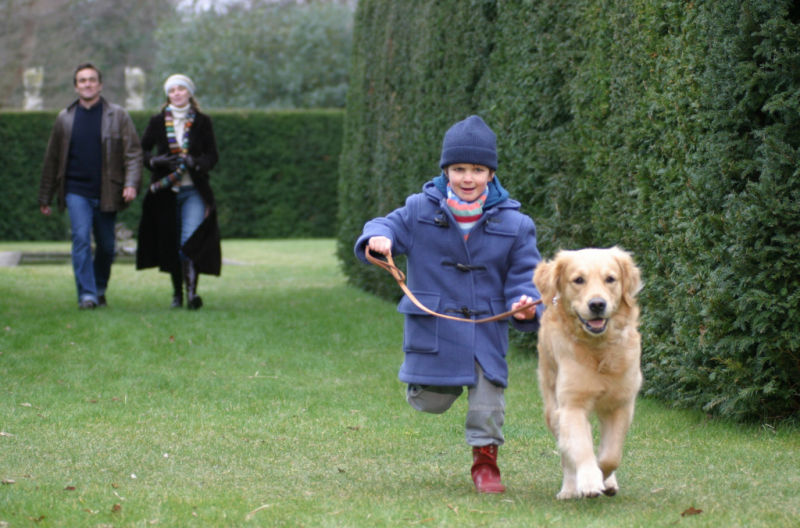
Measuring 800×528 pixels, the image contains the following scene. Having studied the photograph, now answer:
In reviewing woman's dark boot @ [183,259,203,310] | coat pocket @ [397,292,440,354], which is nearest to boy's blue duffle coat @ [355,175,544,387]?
coat pocket @ [397,292,440,354]

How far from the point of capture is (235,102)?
126 feet

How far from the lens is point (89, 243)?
10992 millimetres

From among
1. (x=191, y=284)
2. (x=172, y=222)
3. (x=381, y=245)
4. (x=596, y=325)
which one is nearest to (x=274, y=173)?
(x=191, y=284)

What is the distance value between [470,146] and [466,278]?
0.60m

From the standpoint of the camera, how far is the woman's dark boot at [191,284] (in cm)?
1143

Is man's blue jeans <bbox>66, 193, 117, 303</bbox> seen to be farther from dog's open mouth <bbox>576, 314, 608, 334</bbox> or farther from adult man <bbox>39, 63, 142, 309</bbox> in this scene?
dog's open mouth <bbox>576, 314, 608, 334</bbox>

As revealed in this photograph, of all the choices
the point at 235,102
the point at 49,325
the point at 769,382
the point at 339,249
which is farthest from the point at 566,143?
the point at 235,102

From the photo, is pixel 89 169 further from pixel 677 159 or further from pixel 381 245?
pixel 381 245

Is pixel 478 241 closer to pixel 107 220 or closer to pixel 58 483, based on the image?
pixel 58 483

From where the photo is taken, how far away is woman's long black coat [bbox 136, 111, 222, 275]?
36.7 feet

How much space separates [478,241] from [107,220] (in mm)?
7262

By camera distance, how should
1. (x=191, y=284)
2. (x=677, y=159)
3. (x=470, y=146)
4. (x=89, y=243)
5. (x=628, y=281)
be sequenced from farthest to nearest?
(x=191, y=284) < (x=89, y=243) < (x=677, y=159) < (x=470, y=146) < (x=628, y=281)

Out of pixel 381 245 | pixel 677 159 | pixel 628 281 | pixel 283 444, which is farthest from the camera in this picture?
pixel 677 159

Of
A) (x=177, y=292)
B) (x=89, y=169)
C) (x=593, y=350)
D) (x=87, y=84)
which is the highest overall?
(x=87, y=84)
